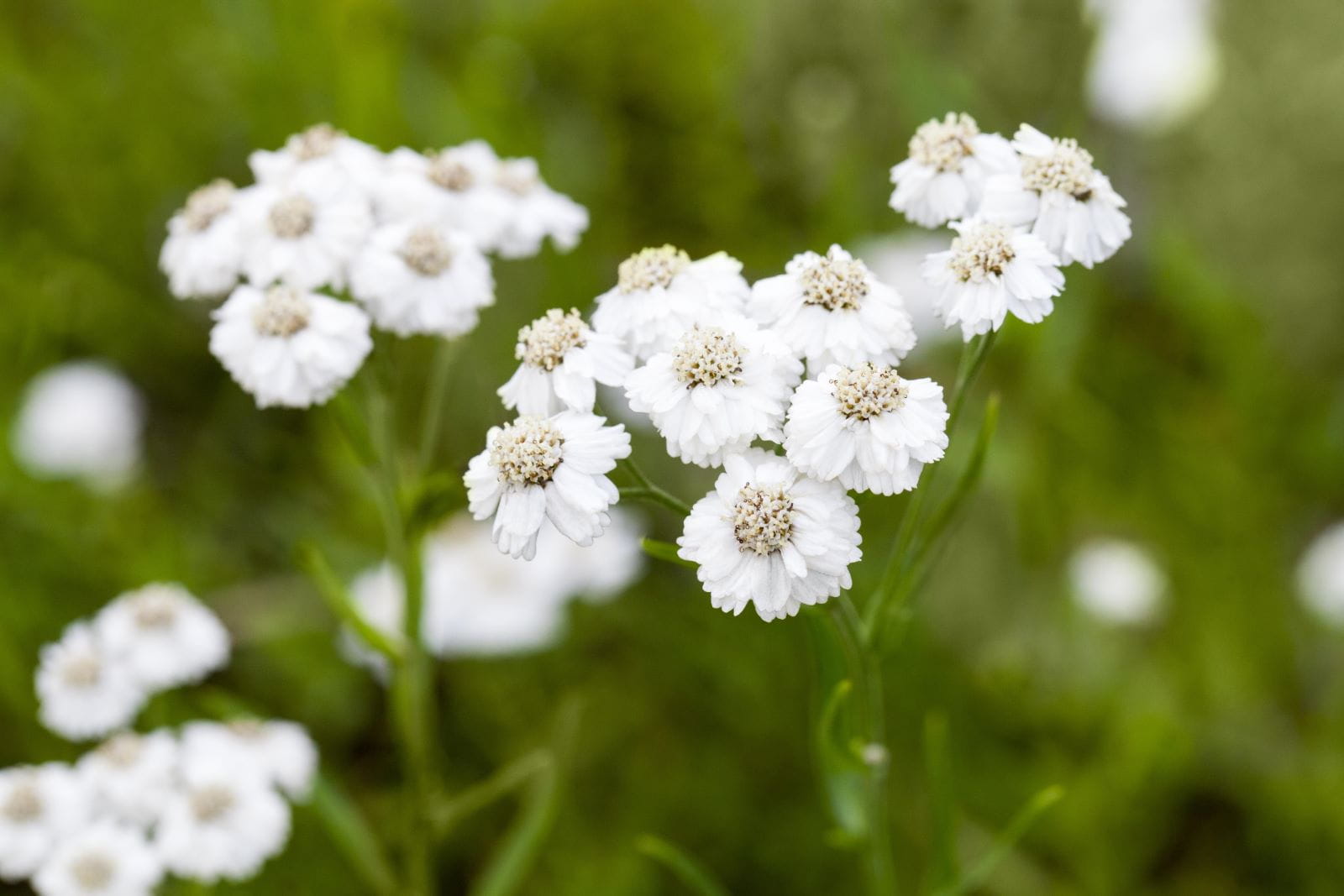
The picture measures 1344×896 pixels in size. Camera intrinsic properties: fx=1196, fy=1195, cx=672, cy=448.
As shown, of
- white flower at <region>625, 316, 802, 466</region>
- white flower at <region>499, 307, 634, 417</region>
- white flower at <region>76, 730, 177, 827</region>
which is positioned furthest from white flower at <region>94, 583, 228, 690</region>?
white flower at <region>625, 316, 802, 466</region>

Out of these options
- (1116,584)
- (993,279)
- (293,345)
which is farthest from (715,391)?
(1116,584)

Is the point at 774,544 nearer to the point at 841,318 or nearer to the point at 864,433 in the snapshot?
the point at 864,433

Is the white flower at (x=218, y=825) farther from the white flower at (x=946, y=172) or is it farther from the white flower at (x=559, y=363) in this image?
the white flower at (x=946, y=172)

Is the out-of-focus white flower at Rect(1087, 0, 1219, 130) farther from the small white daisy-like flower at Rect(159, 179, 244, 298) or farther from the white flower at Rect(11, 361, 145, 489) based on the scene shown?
the white flower at Rect(11, 361, 145, 489)

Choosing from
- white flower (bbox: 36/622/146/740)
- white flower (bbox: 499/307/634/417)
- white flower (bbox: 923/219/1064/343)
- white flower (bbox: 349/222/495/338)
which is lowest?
white flower (bbox: 36/622/146/740)

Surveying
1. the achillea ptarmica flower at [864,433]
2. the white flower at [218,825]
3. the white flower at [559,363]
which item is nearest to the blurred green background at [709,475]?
the white flower at [218,825]

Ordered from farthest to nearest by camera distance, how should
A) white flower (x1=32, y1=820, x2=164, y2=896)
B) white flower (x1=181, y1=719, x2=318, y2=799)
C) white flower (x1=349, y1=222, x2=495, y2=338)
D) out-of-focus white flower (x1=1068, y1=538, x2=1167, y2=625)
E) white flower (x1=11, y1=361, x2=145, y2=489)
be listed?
1. white flower (x1=11, y1=361, x2=145, y2=489)
2. out-of-focus white flower (x1=1068, y1=538, x2=1167, y2=625)
3. white flower (x1=181, y1=719, x2=318, y2=799)
4. white flower (x1=32, y1=820, x2=164, y2=896)
5. white flower (x1=349, y1=222, x2=495, y2=338)
